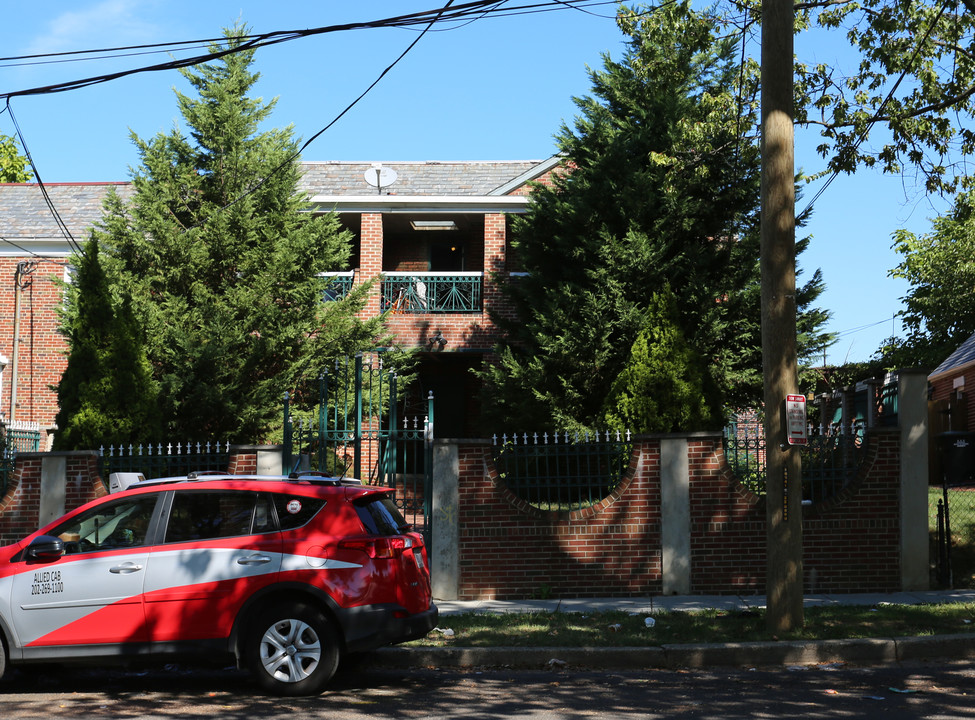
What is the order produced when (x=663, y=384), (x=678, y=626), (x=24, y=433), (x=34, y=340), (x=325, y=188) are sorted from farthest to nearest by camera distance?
(x=325, y=188) → (x=34, y=340) → (x=24, y=433) → (x=663, y=384) → (x=678, y=626)

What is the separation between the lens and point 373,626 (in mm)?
7488

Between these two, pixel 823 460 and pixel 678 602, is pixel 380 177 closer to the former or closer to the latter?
pixel 823 460

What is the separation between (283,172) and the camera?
19.1 meters

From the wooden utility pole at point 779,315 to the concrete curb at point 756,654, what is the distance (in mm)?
489

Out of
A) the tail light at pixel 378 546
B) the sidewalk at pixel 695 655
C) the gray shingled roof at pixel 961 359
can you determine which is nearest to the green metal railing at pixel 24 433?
the sidewalk at pixel 695 655

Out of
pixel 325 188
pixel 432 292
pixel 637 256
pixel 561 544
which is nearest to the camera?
pixel 561 544


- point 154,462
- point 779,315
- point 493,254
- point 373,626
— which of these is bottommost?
point 373,626

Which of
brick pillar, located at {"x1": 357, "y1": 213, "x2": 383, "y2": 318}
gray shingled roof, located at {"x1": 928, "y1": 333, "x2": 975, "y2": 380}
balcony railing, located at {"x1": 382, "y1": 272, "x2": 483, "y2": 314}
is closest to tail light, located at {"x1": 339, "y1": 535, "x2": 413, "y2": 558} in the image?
balcony railing, located at {"x1": 382, "y1": 272, "x2": 483, "y2": 314}

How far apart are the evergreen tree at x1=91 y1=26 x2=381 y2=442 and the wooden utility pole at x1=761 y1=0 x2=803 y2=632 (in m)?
10.7

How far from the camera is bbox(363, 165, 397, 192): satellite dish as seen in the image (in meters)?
23.5

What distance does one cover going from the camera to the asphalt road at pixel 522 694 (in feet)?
22.7

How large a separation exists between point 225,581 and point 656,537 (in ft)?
19.6

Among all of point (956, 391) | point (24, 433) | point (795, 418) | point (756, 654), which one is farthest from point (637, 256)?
point (956, 391)

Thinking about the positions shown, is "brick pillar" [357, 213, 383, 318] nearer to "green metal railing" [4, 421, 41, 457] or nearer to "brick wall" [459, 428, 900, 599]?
"green metal railing" [4, 421, 41, 457]
